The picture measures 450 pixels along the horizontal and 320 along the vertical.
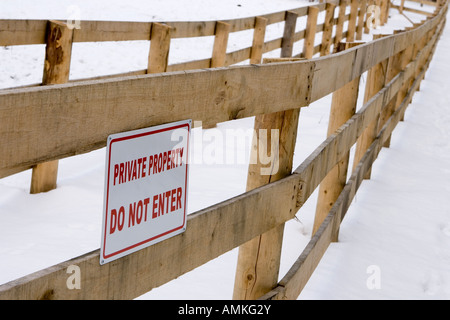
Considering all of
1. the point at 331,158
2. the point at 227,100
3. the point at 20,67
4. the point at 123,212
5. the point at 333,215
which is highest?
the point at 227,100

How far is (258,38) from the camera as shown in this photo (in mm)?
8117

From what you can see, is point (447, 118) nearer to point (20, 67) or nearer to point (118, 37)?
point (118, 37)

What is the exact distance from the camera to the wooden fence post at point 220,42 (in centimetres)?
704

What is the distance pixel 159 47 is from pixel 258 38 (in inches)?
107

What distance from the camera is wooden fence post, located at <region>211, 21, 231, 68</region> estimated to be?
7.04 meters

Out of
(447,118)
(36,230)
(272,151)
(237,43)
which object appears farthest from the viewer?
(237,43)

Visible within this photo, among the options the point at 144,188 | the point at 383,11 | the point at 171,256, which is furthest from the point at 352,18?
the point at 144,188

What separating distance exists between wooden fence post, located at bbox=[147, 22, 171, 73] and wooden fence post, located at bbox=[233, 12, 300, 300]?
10.4 ft

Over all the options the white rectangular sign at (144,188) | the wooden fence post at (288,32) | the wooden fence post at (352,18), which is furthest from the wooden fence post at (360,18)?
the white rectangular sign at (144,188)

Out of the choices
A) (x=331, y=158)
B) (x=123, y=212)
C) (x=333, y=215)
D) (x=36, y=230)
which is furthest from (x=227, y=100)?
(x=36, y=230)

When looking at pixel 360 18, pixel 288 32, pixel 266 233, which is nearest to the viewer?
pixel 266 233

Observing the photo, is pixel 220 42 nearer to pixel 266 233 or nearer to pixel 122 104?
pixel 266 233

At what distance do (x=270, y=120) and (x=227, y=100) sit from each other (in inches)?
22.5

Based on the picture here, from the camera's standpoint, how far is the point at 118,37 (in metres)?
5.06
